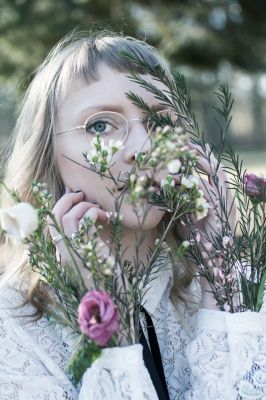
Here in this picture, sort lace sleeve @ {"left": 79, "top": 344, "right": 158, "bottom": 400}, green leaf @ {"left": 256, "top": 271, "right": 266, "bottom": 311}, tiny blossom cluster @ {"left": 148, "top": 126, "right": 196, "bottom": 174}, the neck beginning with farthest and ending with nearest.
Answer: the neck, green leaf @ {"left": 256, "top": 271, "right": 266, "bottom": 311}, lace sleeve @ {"left": 79, "top": 344, "right": 158, "bottom": 400}, tiny blossom cluster @ {"left": 148, "top": 126, "right": 196, "bottom": 174}

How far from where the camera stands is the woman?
6.17ft

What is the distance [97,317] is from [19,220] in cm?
26

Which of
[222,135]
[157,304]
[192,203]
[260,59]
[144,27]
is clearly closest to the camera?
[192,203]

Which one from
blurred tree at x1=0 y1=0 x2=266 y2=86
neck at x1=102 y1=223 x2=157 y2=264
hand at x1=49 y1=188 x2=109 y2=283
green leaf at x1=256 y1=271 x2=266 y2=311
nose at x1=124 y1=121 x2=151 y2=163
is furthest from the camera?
blurred tree at x1=0 y1=0 x2=266 y2=86

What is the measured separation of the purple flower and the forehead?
413mm

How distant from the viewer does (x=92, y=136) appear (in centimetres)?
218

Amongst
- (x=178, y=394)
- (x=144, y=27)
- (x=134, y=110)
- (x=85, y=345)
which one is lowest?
(x=178, y=394)

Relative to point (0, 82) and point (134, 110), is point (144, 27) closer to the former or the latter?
point (0, 82)

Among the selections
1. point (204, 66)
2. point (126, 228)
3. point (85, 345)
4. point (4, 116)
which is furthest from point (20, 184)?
point (4, 116)

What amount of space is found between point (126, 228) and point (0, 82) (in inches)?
546

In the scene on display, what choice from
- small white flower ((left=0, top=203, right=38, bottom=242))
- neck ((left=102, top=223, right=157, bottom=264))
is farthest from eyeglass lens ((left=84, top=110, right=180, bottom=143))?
small white flower ((left=0, top=203, right=38, bottom=242))

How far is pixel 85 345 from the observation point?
149cm

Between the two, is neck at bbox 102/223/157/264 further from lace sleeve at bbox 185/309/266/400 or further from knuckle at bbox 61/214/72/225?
lace sleeve at bbox 185/309/266/400

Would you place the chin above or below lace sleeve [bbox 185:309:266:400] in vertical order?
above
